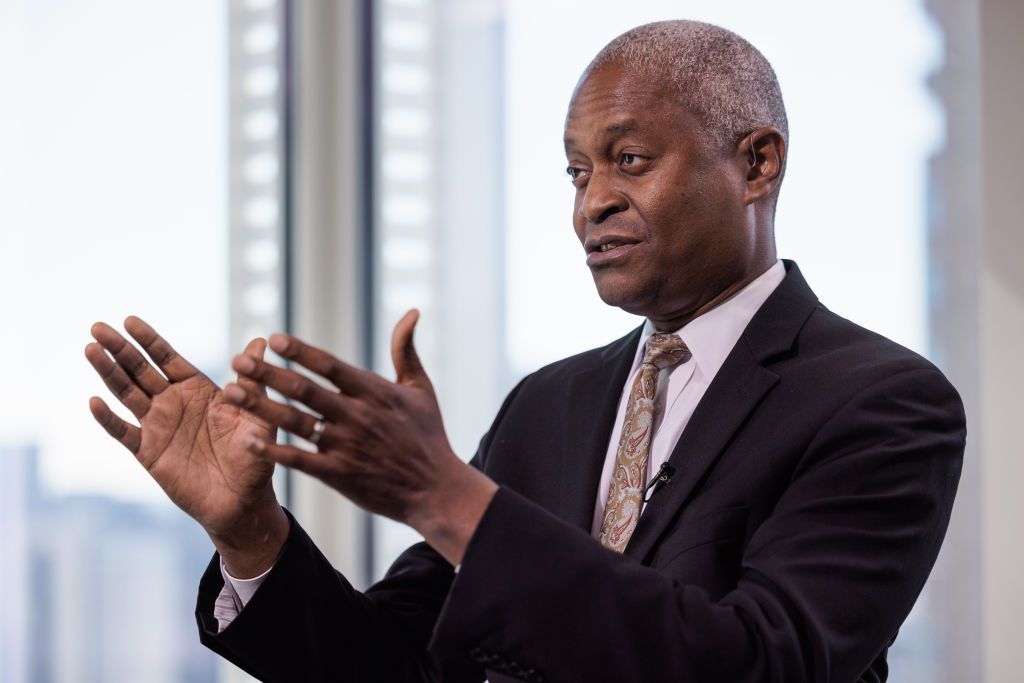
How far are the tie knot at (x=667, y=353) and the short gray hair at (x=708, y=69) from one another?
0.30 m

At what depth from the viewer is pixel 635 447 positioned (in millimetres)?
1589

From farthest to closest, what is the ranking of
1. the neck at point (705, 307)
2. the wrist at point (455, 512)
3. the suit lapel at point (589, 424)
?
the neck at point (705, 307) → the suit lapel at point (589, 424) → the wrist at point (455, 512)

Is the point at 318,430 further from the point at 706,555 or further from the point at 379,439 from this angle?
the point at 706,555

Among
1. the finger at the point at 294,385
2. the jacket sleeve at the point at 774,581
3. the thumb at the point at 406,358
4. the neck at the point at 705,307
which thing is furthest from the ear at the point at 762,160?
the finger at the point at 294,385

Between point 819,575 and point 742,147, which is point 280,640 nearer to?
point 819,575

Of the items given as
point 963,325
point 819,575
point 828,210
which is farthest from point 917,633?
point 819,575

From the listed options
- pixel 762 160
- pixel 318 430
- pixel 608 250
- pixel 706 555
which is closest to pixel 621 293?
pixel 608 250

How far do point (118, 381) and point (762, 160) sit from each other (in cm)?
97

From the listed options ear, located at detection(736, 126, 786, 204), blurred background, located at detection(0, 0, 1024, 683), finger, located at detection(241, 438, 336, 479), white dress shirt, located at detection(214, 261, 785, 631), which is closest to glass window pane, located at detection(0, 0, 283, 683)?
blurred background, located at detection(0, 0, 1024, 683)

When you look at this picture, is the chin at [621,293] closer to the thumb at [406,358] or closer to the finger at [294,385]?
the thumb at [406,358]

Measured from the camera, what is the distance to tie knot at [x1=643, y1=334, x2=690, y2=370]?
1.67 metres

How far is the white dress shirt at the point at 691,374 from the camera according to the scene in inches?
62.6

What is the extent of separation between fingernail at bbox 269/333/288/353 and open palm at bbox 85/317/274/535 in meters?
0.37

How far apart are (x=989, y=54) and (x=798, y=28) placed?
0.46m
